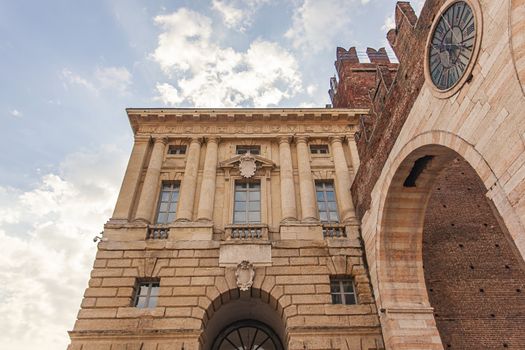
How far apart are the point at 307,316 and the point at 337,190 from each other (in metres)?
5.52

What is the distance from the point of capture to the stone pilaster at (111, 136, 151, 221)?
13289 millimetres

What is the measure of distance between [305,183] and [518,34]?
9.47 meters

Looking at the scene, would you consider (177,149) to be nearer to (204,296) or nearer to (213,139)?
(213,139)

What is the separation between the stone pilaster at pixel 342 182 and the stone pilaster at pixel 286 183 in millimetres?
1898

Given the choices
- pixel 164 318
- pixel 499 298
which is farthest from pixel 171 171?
pixel 499 298

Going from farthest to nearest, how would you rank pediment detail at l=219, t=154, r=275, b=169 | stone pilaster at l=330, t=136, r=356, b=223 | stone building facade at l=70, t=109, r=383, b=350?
pediment detail at l=219, t=154, r=275, b=169, stone pilaster at l=330, t=136, r=356, b=223, stone building facade at l=70, t=109, r=383, b=350

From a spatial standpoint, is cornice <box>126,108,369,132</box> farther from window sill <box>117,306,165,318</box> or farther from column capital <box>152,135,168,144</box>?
window sill <box>117,306,165,318</box>

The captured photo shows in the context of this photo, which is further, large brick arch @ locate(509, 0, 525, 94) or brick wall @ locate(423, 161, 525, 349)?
brick wall @ locate(423, 161, 525, 349)

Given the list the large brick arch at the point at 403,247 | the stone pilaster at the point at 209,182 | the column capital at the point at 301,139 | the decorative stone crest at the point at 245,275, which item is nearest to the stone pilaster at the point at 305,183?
the column capital at the point at 301,139

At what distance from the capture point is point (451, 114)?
24.2 feet

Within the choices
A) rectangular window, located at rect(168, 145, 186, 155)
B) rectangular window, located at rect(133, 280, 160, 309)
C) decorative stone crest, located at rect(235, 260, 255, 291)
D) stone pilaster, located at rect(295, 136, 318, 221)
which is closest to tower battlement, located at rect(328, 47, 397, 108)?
stone pilaster, located at rect(295, 136, 318, 221)

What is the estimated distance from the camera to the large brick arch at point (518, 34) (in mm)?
5355

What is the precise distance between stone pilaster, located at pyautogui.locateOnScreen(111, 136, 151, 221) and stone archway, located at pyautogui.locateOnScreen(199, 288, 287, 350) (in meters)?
4.85

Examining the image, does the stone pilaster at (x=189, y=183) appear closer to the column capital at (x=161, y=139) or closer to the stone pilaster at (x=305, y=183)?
the column capital at (x=161, y=139)
